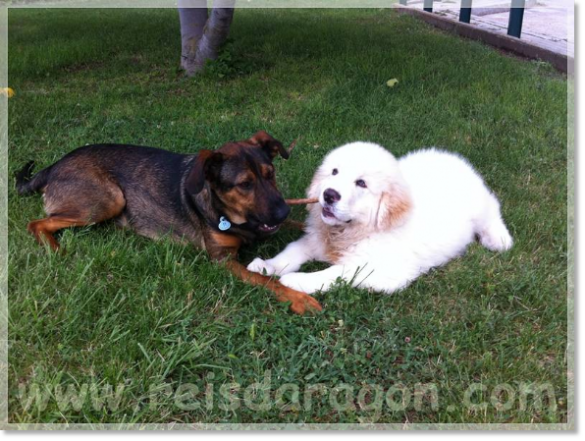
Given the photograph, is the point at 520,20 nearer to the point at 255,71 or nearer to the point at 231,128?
the point at 255,71

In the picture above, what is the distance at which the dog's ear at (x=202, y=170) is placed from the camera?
3.23m

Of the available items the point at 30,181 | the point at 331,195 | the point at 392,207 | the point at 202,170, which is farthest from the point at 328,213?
the point at 30,181

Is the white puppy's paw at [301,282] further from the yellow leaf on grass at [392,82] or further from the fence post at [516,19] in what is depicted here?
the fence post at [516,19]

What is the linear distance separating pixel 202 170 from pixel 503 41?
8664 millimetres

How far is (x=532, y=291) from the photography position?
3436 millimetres

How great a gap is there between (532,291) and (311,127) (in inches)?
140

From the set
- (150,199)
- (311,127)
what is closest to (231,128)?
(311,127)

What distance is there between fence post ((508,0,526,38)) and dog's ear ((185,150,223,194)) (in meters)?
8.54


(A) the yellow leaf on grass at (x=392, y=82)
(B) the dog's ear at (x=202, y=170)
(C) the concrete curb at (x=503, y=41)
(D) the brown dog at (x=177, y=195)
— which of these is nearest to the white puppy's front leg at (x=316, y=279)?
(D) the brown dog at (x=177, y=195)

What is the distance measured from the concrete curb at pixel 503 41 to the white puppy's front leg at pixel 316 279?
631cm

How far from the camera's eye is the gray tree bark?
25.7 ft

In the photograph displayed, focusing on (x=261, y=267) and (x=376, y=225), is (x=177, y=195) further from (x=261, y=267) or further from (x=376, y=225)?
(x=376, y=225)

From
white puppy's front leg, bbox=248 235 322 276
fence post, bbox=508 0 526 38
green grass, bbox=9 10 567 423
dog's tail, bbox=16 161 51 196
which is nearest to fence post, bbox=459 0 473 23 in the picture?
fence post, bbox=508 0 526 38

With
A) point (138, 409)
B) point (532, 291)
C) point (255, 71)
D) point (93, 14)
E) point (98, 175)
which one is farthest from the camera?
point (93, 14)
